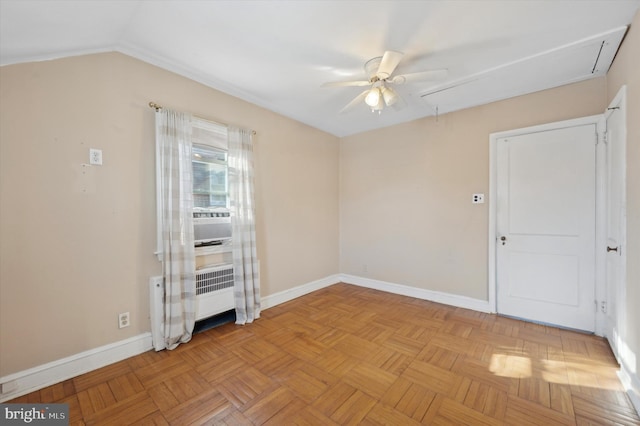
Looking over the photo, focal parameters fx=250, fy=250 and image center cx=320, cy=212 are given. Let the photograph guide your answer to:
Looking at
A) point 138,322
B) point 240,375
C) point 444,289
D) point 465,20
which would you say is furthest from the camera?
point 444,289

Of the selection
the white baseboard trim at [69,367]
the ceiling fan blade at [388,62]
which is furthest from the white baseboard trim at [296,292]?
the ceiling fan blade at [388,62]

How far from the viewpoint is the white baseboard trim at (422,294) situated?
316 centimetres

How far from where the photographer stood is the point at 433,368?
2.01 metres

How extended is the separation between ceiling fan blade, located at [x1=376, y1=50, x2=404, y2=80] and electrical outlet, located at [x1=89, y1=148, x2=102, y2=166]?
2375 millimetres

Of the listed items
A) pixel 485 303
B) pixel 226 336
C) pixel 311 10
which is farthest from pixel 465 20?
pixel 226 336

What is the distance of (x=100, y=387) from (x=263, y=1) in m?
2.90

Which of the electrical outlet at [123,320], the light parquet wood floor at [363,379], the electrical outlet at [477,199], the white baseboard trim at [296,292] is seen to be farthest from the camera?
the white baseboard trim at [296,292]

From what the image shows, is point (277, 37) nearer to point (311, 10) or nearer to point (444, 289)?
point (311, 10)

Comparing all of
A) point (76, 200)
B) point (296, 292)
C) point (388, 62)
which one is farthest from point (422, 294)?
point (76, 200)

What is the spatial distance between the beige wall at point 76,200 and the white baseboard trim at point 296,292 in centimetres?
137

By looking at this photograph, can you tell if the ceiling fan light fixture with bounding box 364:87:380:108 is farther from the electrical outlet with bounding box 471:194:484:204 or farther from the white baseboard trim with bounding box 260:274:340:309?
the white baseboard trim with bounding box 260:274:340:309

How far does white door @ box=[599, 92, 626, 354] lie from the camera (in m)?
1.94

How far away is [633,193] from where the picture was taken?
1.75 m

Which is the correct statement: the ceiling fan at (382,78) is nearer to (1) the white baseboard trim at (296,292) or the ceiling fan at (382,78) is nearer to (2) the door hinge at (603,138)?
(2) the door hinge at (603,138)
